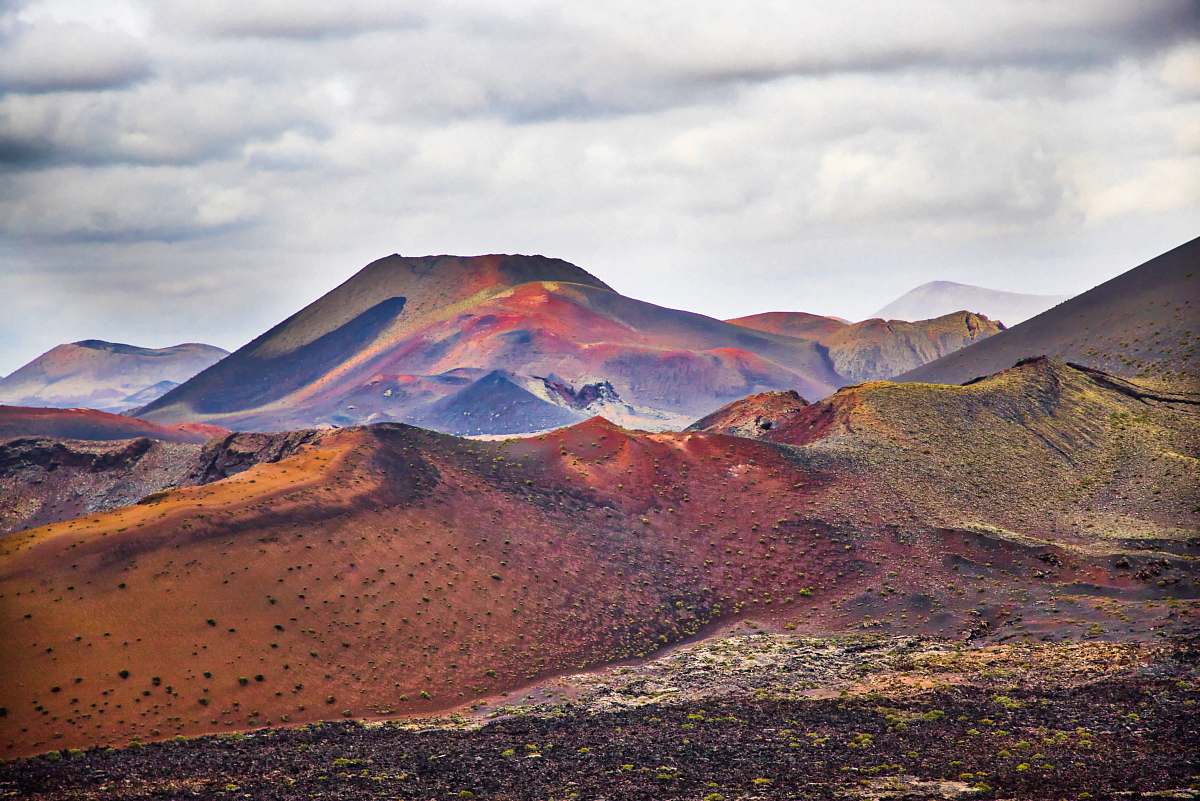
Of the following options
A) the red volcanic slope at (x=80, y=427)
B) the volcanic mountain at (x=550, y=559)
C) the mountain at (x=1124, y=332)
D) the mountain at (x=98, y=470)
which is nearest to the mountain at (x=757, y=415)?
the volcanic mountain at (x=550, y=559)

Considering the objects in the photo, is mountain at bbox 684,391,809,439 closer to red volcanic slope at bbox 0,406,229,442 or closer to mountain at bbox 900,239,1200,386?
mountain at bbox 900,239,1200,386

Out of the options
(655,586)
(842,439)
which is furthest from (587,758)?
(842,439)

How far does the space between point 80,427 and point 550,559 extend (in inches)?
5780

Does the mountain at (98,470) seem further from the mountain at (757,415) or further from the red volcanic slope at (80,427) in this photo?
the red volcanic slope at (80,427)

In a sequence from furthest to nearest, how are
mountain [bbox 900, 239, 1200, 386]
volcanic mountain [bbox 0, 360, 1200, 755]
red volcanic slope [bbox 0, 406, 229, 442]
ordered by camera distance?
red volcanic slope [bbox 0, 406, 229, 442] < mountain [bbox 900, 239, 1200, 386] < volcanic mountain [bbox 0, 360, 1200, 755]

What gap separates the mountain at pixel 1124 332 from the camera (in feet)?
386

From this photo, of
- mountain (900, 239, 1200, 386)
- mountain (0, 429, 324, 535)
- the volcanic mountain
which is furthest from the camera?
mountain (900, 239, 1200, 386)

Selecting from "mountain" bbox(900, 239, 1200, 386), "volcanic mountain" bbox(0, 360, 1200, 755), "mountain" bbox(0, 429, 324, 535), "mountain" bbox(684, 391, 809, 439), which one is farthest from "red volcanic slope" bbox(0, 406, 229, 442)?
"volcanic mountain" bbox(0, 360, 1200, 755)

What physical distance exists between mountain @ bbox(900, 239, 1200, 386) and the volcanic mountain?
27283 mm

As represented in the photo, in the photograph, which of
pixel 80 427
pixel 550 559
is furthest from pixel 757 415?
pixel 80 427

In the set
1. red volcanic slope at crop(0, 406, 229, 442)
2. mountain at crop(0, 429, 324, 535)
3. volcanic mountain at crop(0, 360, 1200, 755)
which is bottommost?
volcanic mountain at crop(0, 360, 1200, 755)

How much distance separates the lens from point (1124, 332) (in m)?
129

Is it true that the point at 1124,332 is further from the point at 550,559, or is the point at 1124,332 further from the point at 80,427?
the point at 80,427

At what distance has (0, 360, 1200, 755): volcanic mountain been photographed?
51.5 m
